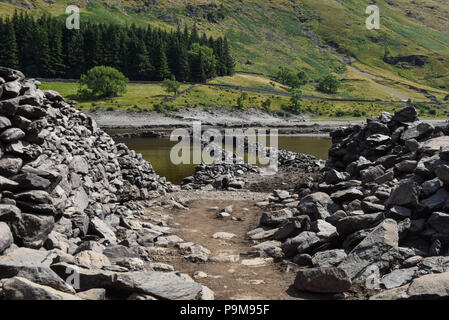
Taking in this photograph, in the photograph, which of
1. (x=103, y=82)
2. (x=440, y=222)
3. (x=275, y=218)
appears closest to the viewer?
(x=440, y=222)

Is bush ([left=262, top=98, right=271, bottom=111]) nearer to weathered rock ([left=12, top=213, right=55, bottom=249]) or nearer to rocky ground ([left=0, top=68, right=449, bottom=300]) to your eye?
rocky ground ([left=0, top=68, right=449, bottom=300])

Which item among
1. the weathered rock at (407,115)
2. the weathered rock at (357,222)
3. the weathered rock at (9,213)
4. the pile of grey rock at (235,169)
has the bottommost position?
the pile of grey rock at (235,169)

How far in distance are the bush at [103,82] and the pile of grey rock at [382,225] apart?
383 feet

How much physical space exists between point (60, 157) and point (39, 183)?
15.9ft

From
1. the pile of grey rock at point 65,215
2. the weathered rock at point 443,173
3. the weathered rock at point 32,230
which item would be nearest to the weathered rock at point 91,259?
the pile of grey rock at point 65,215

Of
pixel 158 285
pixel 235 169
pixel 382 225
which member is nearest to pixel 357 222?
pixel 382 225

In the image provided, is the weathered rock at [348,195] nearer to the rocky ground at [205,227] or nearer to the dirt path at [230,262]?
the rocky ground at [205,227]

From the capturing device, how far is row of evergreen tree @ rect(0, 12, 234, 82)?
142 metres

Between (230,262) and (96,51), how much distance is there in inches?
6034

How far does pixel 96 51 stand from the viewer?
→ 5960 inches

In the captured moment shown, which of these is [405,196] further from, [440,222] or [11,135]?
[11,135]

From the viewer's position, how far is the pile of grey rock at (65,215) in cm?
909

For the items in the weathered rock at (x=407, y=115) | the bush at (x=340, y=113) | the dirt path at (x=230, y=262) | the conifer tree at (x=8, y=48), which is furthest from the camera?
the bush at (x=340, y=113)
